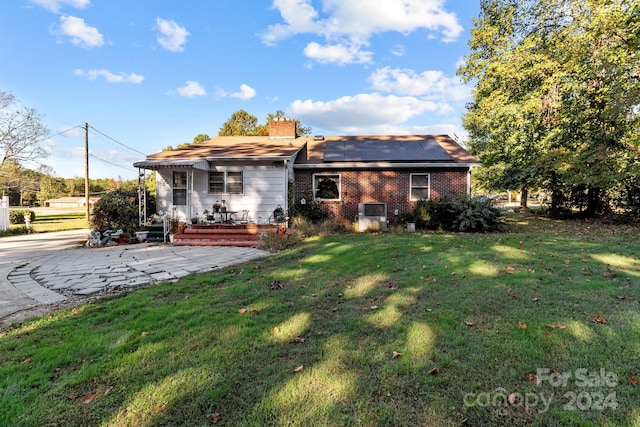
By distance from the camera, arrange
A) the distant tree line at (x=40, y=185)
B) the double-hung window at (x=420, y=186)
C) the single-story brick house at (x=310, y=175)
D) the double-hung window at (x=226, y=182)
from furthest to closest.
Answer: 1. the distant tree line at (x=40, y=185)
2. the double-hung window at (x=420, y=186)
3. the double-hung window at (x=226, y=182)
4. the single-story brick house at (x=310, y=175)

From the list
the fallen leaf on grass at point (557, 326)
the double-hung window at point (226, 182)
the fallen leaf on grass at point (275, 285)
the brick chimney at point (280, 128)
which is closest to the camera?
the fallen leaf on grass at point (557, 326)

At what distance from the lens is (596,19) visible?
1234 cm

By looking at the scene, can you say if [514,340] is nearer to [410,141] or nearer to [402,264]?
[402,264]

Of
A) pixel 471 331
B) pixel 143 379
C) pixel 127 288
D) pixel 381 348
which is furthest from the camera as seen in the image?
pixel 127 288

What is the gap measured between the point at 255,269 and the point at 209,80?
15.3 meters

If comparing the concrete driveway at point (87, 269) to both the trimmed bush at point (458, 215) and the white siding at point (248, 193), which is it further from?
the trimmed bush at point (458, 215)

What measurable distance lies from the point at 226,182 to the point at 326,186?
4.24 m

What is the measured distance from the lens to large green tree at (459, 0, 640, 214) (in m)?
12.1

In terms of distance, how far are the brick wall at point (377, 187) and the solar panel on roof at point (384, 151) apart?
568mm

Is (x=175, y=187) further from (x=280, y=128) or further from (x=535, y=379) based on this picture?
(x=535, y=379)

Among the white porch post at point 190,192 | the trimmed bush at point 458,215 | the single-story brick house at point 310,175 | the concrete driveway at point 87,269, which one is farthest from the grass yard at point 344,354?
the white porch post at point 190,192

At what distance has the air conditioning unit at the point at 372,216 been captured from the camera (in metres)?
11.4

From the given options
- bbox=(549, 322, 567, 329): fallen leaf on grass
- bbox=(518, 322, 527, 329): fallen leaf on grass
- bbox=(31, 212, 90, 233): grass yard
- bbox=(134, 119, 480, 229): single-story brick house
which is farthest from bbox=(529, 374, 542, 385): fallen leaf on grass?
bbox=(31, 212, 90, 233): grass yard

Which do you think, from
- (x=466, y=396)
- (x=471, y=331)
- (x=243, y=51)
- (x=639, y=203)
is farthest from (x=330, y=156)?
(x=639, y=203)
